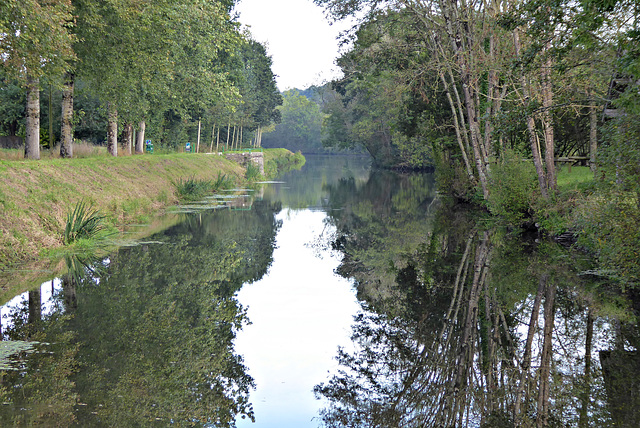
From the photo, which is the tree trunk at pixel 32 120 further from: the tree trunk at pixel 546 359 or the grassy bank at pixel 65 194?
the tree trunk at pixel 546 359

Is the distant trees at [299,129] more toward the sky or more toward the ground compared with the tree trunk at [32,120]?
more toward the sky

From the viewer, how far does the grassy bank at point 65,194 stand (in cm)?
1210

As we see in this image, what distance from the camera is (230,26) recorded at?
24.6 metres

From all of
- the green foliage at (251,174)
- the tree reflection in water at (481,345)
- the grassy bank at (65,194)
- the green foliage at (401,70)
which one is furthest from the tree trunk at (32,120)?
the green foliage at (251,174)

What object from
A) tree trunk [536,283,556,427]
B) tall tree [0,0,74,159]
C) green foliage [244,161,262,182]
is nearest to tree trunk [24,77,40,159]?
tall tree [0,0,74,159]

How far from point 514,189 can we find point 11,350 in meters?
15.5

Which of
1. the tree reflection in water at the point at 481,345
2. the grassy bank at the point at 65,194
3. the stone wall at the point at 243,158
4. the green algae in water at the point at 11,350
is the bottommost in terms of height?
the green algae in water at the point at 11,350

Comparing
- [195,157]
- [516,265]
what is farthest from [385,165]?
[516,265]

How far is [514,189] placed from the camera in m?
18.3

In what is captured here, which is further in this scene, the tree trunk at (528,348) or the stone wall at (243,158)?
the stone wall at (243,158)

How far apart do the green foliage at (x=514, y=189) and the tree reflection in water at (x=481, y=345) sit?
14.2ft

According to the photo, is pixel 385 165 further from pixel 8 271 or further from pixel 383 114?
pixel 8 271

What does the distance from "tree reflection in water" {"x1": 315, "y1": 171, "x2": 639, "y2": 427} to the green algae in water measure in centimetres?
347

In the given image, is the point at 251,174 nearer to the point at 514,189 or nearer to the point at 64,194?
the point at 514,189
